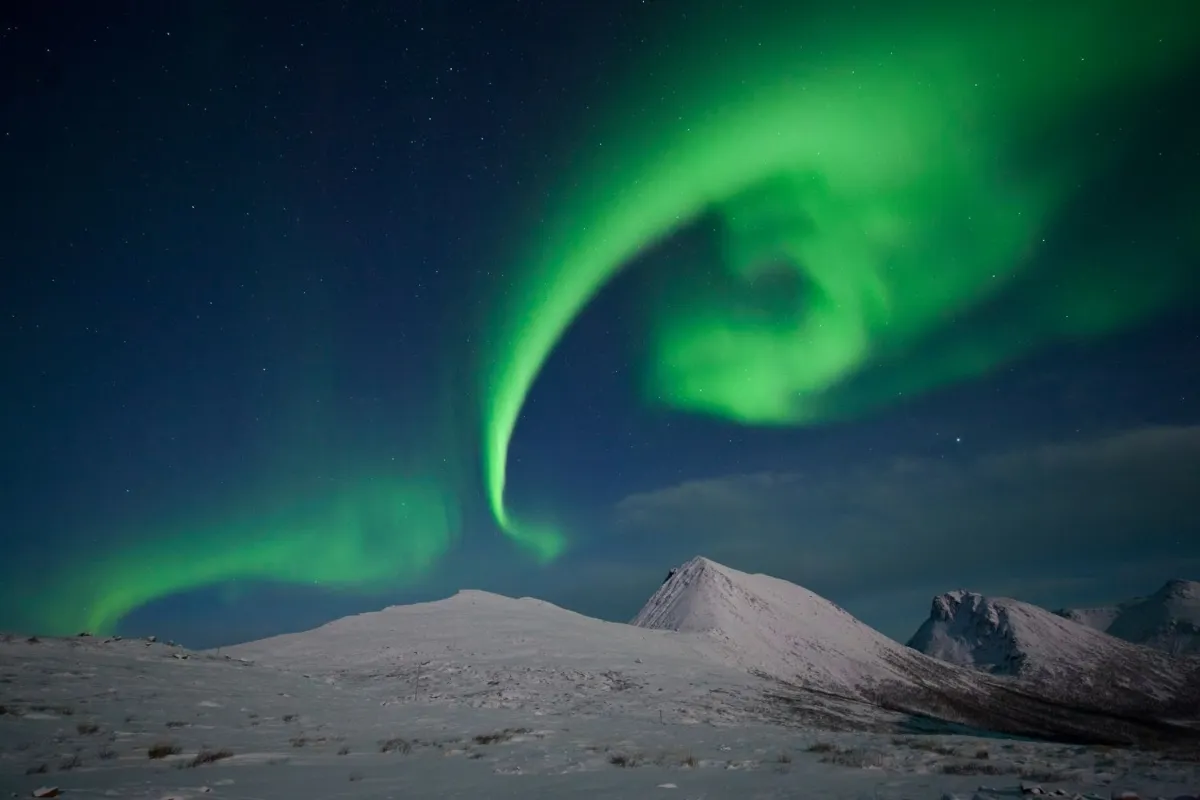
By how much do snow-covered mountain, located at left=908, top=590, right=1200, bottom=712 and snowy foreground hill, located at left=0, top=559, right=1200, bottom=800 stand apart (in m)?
133

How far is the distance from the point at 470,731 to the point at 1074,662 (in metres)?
181

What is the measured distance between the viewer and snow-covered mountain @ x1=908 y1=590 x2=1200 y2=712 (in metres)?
124

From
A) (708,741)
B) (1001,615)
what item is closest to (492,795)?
(708,741)

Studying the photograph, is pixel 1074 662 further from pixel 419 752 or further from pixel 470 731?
pixel 419 752

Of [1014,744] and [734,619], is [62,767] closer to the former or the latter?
[1014,744]

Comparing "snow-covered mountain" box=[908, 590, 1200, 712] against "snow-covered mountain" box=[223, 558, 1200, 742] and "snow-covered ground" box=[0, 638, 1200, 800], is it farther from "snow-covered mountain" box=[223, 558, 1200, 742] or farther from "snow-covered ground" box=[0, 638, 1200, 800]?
"snow-covered ground" box=[0, 638, 1200, 800]

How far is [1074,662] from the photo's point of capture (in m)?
142

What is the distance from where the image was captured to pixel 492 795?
1004cm

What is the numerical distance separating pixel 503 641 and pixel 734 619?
117ft

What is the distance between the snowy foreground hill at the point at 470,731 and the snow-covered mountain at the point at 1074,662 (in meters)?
133

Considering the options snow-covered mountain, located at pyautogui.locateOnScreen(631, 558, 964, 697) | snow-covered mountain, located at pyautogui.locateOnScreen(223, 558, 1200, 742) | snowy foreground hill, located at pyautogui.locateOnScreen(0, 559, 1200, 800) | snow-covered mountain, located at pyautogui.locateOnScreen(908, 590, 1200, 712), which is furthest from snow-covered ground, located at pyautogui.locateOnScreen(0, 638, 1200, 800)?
snow-covered mountain, located at pyautogui.locateOnScreen(908, 590, 1200, 712)

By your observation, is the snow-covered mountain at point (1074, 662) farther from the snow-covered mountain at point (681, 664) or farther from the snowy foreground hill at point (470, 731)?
the snowy foreground hill at point (470, 731)

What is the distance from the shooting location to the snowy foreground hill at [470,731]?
10516mm

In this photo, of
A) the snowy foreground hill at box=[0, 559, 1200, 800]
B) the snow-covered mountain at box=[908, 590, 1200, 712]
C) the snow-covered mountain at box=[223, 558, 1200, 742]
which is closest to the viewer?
the snowy foreground hill at box=[0, 559, 1200, 800]
